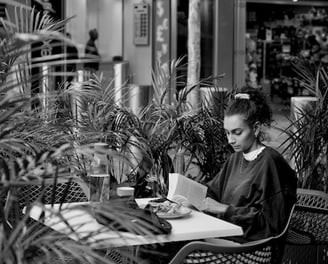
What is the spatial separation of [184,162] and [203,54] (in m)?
4.24

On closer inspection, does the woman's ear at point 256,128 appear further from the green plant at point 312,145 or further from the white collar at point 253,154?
the green plant at point 312,145

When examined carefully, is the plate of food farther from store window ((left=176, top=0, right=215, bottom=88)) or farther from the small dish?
store window ((left=176, top=0, right=215, bottom=88))

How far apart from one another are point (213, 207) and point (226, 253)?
→ 2.66 feet

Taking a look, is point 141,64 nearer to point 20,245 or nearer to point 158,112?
point 158,112

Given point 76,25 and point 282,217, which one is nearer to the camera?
point 282,217

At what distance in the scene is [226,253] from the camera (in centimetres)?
267

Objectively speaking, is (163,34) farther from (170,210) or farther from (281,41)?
(170,210)

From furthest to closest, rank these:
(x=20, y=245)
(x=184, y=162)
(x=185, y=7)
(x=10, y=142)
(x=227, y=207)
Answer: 1. (x=185, y=7)
2. (x=184, y=162)
3. (x=227, y=207)
4. (x=10, y=142)
5. (x=20, y=245)

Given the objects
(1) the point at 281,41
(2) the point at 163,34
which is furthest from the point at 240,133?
(1) the point at 281,41

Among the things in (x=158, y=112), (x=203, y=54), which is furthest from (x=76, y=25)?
(x=158, y=112)

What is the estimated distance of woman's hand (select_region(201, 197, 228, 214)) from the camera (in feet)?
11.3

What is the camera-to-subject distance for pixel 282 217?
10.8ft

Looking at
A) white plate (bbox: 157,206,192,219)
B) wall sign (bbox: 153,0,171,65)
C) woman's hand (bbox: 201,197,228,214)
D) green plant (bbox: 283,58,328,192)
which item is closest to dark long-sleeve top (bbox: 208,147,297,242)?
woman's hand (bbox: 201,197,228,214)

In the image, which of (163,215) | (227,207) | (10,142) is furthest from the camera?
(227,207)
